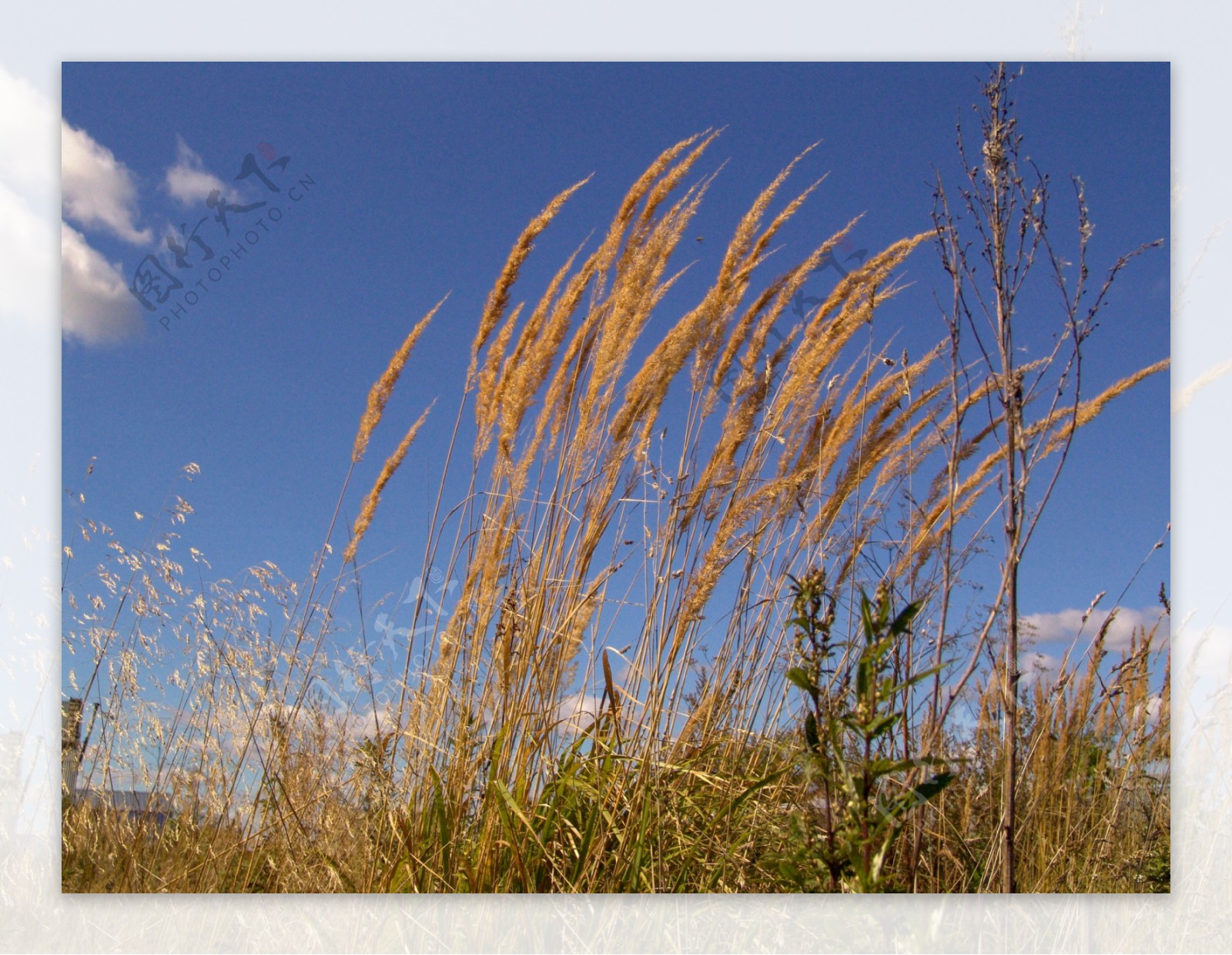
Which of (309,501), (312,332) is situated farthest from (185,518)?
(312,332)

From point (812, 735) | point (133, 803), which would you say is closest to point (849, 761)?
point (812, 735)

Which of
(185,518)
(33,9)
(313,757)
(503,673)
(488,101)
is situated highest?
(33,9)

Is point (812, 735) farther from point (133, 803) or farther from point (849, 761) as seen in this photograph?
point (133, 803)

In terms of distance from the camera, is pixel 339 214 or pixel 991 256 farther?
pixel 339 214

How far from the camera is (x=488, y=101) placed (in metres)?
2.32

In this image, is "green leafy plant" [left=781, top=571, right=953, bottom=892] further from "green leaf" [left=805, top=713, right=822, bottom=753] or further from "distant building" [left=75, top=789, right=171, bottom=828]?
"distant building" [left=75, top=789, right=171, bottom=828]

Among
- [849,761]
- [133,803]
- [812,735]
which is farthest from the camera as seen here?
[133,803]

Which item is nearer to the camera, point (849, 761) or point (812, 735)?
point (812, 735)

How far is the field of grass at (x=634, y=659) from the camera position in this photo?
197 centimetres

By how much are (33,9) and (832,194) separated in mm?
1764

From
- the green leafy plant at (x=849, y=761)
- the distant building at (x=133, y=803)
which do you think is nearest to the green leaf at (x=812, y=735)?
the green leafy plant at (x=849, y=761)

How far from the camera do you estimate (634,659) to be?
205 centimetres

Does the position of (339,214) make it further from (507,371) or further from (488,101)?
(507,371)

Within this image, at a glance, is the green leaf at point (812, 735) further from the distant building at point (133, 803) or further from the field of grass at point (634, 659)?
the distant building at point (133, 803)
